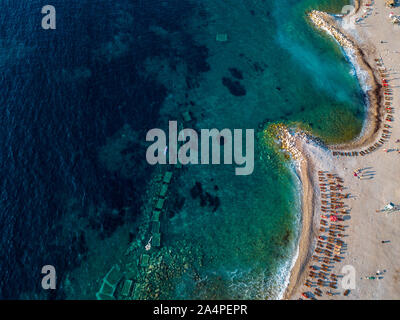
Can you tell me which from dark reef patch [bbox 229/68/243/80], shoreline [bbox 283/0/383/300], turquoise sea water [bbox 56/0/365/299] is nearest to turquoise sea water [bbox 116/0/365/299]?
turquoise sea water [bbox 56/0/365/299]

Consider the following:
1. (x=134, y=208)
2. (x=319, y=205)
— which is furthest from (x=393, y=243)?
(x=134, y=208)

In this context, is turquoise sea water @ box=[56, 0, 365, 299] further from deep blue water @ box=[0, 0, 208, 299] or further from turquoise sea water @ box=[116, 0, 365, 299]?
deep blue water @ box=[0, 0, 208, 299]

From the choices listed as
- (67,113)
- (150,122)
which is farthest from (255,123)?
(67,113)

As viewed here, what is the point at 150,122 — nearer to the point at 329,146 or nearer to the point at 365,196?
the point at 329,146

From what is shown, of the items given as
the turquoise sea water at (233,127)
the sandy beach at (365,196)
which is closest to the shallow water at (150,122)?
the turquoise sea water at (233,127)

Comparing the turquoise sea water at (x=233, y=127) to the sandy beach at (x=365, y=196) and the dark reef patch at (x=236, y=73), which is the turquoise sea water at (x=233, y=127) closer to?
the dark reef patch at (x=236, y=73)
